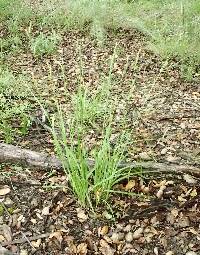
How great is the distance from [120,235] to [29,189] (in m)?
0.75

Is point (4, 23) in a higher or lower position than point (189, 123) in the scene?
higher

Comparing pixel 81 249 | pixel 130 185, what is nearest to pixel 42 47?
pixel 130 185

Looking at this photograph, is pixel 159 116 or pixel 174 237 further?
pixel 159 116

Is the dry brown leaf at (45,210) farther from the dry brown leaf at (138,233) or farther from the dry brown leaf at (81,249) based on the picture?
the dry brown leaf at (138,233)

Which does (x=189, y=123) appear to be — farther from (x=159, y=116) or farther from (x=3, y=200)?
(x=3, y=200)

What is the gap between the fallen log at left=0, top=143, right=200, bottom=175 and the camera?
2751 millimetres

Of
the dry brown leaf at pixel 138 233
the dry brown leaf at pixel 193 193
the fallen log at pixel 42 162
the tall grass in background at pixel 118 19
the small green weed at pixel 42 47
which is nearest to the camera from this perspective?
the dry brown leaf at pixel 138 233

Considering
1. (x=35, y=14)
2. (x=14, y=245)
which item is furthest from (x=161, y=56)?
(x=14, y=245)

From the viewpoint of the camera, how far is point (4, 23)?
687cm

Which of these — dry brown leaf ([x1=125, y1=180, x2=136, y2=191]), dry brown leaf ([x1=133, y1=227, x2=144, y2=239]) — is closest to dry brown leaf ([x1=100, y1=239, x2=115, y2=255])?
dry brown leaf ([x1=133, y1=227, x2=144, y2=239])

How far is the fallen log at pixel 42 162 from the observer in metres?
2.75

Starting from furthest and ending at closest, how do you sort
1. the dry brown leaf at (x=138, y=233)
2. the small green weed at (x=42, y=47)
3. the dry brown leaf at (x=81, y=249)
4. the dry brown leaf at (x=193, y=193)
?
the small green weed at (x=42, y=47) < the dry brown leaf at (x=193, y=193) < the dry brown leaf at (x=138, y=233) < the dry brown leaf at (x=81, y=249)

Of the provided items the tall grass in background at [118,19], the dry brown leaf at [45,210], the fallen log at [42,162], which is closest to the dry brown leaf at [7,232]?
the dry brown leaf at [45,210]

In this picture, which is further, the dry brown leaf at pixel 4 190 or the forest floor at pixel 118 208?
the dry brown leaf at pixel 4 190
